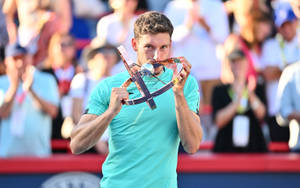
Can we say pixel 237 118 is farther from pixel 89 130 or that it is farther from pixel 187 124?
pixel 89 130

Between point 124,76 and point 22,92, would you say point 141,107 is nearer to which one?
point 124,76

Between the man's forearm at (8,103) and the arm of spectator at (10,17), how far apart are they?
127 cm

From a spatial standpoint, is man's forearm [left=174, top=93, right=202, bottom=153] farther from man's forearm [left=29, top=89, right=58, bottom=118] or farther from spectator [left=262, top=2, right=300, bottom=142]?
spectator [left=262, top=2, right=300, bottom=142]

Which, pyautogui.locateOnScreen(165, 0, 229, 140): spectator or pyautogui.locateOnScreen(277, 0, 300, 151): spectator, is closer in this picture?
pyautogui.locateOnScreen(277, 0, 300, 151): spectator

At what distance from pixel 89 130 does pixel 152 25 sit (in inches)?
25.4

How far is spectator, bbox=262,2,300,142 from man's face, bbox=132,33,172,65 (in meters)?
4.19

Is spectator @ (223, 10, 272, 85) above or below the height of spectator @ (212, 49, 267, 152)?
above

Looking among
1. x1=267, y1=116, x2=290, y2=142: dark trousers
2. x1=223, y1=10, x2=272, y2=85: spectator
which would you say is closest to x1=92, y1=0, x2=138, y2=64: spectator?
x1=223, y1=10, x2=272, y2=85: spectator

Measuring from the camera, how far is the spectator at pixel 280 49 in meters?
7.32

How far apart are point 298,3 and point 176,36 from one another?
5.25 ft

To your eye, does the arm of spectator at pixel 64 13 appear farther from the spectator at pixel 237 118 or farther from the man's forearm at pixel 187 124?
A: the man's forearm at pixel 187 124

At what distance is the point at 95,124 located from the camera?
3.13 meters

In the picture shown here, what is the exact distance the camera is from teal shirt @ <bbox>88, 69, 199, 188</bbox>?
3258mm

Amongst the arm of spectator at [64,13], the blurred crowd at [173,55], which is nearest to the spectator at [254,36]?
the blurred crowd at [173,55]
